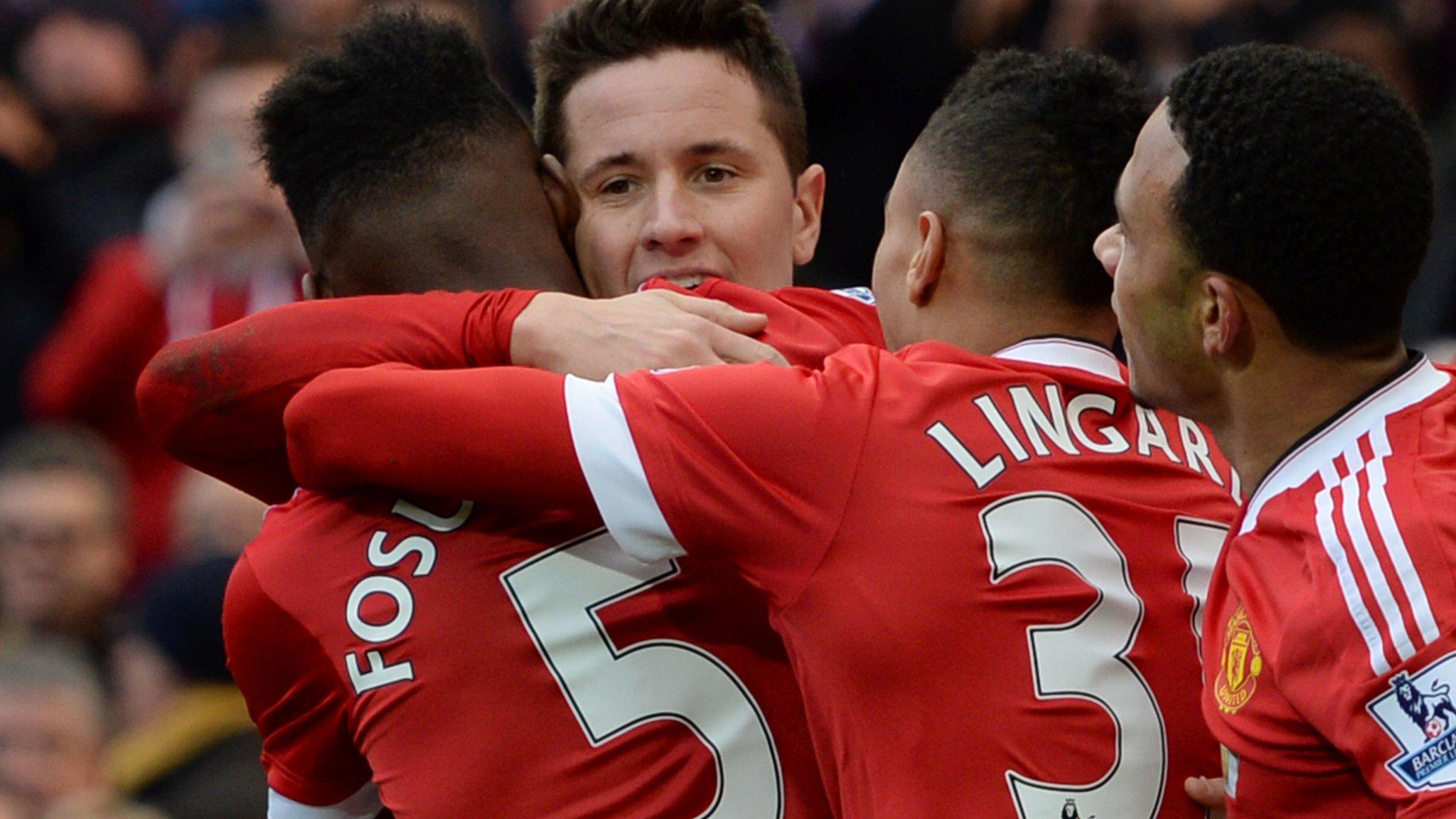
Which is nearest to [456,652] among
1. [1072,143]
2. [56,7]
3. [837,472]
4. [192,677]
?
[837,472]

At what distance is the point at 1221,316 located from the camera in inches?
91.6

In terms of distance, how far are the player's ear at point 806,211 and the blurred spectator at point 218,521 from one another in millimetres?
2114

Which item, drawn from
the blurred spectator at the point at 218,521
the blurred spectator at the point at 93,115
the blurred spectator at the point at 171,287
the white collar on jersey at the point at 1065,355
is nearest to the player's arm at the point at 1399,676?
the white collar on jersey at the point at 1065,355

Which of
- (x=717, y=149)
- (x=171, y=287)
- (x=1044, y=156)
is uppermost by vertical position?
(x=1044, y=156)

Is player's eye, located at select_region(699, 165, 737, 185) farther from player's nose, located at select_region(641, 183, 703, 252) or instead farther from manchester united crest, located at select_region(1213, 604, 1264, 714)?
manchester united crest, located at select_region(1213, 604, 1264, 714)

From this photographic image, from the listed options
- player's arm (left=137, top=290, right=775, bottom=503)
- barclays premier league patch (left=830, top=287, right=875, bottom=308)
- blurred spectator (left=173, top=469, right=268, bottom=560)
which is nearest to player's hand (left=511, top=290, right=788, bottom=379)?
player's arm (left=137, top=290, right=775, bottom=503)

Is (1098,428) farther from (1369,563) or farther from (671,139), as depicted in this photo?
(671,139)

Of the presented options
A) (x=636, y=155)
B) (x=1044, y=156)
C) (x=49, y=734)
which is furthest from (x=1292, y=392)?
(x=49, y=734)

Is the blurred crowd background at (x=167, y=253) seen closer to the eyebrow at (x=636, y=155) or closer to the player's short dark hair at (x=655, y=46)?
the player's short dark hair at (x=655, y=46)

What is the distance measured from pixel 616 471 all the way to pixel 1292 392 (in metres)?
0.79

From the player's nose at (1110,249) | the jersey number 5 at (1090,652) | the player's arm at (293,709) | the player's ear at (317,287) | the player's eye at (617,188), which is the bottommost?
the player's arm at (293,709)

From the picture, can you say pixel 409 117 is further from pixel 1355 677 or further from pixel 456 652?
pixel 1355 677

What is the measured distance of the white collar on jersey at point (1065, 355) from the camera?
2.59 metres

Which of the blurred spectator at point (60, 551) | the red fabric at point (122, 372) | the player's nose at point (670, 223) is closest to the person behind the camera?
the player's nose at point (670, 223)
